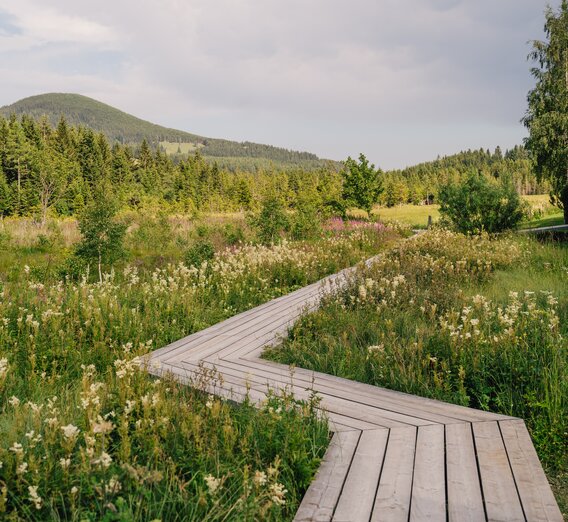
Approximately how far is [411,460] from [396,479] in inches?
9.5

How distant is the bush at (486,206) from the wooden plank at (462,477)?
46.4 feet

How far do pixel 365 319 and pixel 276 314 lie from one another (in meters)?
1.56

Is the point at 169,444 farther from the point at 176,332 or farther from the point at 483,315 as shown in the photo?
the point at 483,315

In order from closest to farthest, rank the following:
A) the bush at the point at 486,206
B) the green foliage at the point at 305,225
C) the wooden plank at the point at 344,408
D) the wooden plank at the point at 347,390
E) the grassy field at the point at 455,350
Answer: the wooden plank at the point at 344,408 → the wooden plank at the point at 347,390 → the grassy field at the point at 455,350 → the bush at the point at 486,206 → the green foliage at the point at 305,225

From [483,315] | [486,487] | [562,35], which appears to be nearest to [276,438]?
[486,487]

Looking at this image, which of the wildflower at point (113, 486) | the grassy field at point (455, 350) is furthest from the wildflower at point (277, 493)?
the grassy field at point (455, 350)

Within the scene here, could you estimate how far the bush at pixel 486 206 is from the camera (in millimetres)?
15961

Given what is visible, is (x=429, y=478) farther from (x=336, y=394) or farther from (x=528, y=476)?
(x=336, y=394)

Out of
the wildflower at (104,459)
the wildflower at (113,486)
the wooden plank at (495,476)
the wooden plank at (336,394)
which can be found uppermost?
the wildflower at (104,459)

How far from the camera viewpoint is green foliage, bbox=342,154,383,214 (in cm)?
2870

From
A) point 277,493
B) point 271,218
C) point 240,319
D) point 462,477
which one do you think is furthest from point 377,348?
point 271,218

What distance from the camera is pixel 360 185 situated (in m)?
28.7

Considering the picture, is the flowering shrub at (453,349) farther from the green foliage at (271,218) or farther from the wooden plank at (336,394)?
the green foliage at (271,218)

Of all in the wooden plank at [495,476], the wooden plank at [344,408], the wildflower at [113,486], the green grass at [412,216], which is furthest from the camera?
the green grass at [412,216]
